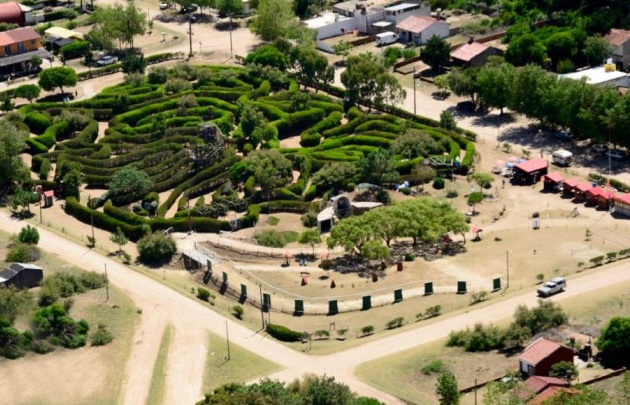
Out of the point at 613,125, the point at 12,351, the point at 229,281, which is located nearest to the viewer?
the point at 12,351

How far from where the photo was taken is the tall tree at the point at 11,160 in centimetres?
13975

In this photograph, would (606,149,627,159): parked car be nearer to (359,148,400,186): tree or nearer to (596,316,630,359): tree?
(359,148,400,186): tree

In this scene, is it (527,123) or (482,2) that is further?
(482,2)

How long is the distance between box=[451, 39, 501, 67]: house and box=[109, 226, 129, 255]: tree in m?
58.5

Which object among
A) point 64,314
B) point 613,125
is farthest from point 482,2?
point 64,314

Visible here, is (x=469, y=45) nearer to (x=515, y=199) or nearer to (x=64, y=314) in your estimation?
(x=515, y=199)

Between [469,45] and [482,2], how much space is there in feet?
75.0

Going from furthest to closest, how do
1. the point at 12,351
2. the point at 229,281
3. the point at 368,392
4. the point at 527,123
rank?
the point at 527,123 < the point at 229,281 < the point at 12,351 < the point at 368,392

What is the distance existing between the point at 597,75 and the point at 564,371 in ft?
236

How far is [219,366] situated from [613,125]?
185 feet

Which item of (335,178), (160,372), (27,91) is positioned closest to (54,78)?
(27,91)

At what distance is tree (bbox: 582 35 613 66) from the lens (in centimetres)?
16562

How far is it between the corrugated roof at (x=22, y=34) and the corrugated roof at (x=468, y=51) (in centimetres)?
5660

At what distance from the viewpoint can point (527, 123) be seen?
15412 centimetres
